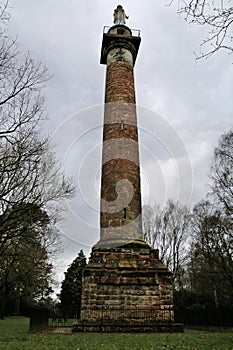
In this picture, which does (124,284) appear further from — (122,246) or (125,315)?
(122,246)

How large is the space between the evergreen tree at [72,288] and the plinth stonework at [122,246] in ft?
70.3

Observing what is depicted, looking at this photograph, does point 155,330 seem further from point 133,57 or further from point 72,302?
point 72,302

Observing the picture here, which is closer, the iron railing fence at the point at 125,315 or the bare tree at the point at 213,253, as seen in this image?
the iron railing fence at the point at 125,315

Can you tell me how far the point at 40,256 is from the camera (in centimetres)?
1984

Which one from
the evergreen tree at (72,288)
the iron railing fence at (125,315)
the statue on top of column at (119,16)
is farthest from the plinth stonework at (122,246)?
the evergreen tree at (72,288)

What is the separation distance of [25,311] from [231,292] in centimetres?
2069

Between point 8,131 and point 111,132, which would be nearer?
point 8,131

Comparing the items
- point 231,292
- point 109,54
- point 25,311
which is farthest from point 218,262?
point 25,311

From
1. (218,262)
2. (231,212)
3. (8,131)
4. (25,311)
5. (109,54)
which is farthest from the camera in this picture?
(25,311)

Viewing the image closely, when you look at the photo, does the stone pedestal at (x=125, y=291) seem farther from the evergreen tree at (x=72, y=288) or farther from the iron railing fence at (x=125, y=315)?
the evergreen tree at (x=72, y=288)

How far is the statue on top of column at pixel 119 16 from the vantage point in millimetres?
18672

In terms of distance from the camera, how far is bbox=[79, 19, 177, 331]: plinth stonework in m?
11.0

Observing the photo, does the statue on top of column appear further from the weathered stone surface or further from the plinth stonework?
the weathered stone surface

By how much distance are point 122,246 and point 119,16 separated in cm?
1352
